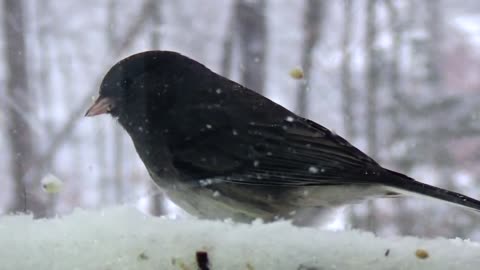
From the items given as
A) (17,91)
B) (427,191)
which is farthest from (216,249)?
(17,91)

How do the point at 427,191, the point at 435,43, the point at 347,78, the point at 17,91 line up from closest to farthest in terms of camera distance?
the point at 427,191
the point at 17,91
the point at 347,78
the point at 435,43

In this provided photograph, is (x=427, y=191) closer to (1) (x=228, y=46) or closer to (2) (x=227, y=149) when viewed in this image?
(2) (x=227, y=149)

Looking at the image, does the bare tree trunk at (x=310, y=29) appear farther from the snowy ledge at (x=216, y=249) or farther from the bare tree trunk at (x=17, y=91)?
the snowy ledge at (x=216, y=249)

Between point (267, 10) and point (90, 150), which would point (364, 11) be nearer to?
point (267, 10)

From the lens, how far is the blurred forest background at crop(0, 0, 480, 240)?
251 centimetres

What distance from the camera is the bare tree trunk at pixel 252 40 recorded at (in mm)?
2500

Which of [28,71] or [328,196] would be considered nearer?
[328,196]

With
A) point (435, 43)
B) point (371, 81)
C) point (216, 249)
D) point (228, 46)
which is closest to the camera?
point (216, 249)

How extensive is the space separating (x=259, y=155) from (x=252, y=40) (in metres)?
1.36

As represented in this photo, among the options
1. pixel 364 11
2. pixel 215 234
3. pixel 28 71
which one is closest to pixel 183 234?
pixel 215 234

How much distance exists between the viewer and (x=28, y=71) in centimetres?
274

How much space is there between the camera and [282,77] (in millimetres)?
2730

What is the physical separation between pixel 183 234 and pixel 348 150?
1.97 feet

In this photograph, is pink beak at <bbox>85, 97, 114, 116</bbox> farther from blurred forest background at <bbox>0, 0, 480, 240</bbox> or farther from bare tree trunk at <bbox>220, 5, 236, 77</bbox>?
bare tree trunk at <bbox>220, 5, 236, 77</bbox>
